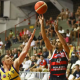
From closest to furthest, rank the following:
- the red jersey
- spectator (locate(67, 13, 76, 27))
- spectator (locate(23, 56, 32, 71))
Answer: the red jersey
spectator (locate(23, 56, 32, 71))
spectator (locate(67, 13, 76, 27))

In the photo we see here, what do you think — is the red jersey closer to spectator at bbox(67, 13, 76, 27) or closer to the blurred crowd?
the blurred crowd

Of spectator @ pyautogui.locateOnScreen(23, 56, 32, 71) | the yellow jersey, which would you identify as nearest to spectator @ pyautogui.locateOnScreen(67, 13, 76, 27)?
spectator @ pyautogui.locateOnScreen(23, 56, 32, 71)

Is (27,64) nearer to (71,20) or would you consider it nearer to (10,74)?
(71,20)

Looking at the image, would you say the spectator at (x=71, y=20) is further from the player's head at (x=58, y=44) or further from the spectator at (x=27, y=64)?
the player's head at (x=58, y=44)

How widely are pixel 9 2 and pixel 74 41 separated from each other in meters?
8.92

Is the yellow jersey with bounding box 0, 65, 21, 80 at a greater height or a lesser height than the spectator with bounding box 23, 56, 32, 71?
greater

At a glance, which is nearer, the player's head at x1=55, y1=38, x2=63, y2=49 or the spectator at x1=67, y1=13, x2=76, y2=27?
the player's head at x1=55, y1=38, x2=63, y2=49

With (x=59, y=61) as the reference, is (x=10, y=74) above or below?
below

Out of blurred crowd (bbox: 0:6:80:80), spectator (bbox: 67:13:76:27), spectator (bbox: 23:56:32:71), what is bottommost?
spectator (bbox: 23:56:32:71)

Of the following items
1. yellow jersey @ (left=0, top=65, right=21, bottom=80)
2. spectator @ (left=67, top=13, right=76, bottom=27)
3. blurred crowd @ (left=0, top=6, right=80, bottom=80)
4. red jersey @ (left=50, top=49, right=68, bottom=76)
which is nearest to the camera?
yellow jersey @ (left=0, top=65, right=21, bottom=80)

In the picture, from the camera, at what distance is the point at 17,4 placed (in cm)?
1847

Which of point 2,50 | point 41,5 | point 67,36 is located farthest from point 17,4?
point 41,5

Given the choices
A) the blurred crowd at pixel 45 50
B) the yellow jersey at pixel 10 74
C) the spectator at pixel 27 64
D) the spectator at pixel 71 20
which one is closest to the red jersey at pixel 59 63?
the yellow jersey at pixel 10 74

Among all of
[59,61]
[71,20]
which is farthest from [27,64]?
[59,61]
